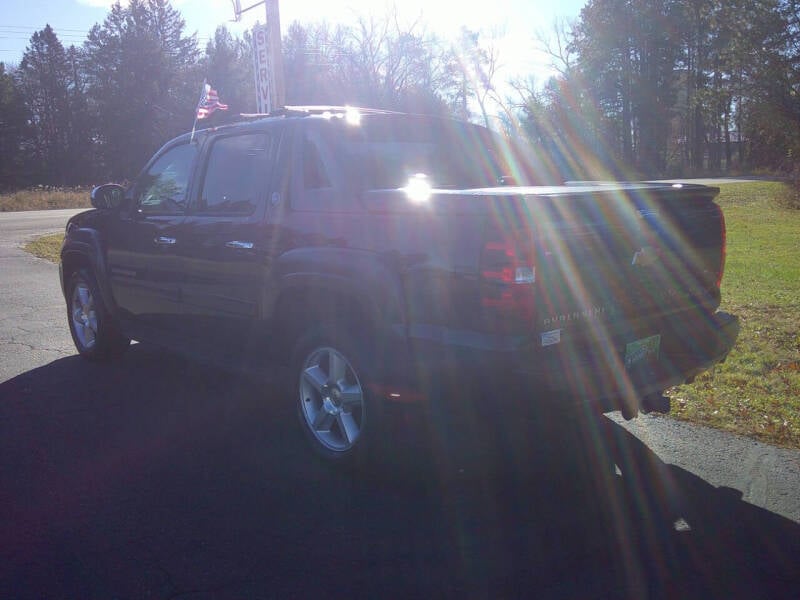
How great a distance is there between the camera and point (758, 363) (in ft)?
21.5

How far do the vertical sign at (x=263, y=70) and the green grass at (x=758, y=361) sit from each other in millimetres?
7239

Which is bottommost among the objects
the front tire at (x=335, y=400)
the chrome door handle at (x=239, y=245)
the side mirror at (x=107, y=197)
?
the front tire at (x=335, y=400)

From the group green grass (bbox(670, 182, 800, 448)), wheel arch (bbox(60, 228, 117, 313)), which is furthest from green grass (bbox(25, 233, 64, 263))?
green grass (bbox(670, 182, 800, 448))

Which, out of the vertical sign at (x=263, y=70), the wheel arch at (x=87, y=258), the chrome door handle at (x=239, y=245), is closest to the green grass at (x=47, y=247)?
the vertical sign at (x=263, y=70)

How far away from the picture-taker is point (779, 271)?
34.9 ft

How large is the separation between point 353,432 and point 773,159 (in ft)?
134

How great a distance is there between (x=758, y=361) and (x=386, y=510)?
396cm

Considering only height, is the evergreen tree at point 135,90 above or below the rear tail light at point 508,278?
above

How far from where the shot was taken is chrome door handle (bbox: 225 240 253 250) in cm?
496

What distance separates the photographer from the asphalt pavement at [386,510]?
3.42 meters

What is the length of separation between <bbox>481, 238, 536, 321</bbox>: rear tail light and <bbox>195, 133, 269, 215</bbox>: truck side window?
1.93 m

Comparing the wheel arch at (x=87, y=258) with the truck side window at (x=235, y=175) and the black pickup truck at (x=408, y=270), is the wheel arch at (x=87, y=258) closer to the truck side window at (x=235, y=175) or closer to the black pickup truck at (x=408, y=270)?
the black pickup truck at (x=408, y=270)

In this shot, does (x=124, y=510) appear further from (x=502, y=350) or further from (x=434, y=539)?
(x=502, y=350)

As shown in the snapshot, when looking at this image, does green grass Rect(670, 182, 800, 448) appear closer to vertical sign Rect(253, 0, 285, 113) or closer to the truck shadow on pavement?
the truck shadow on pavement
